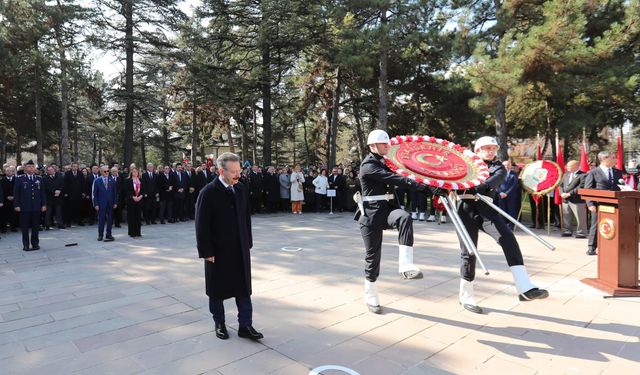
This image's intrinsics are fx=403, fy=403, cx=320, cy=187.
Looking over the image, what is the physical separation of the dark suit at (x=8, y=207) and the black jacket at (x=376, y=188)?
36.6ft

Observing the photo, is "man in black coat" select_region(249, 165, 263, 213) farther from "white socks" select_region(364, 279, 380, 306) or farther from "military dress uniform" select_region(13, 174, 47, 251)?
"white socks" select_region(364, 279, 380, 306)

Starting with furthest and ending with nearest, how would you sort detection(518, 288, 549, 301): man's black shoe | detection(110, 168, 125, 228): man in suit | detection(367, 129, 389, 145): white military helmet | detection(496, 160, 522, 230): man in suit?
detection(110, 168, 125, 228): man in suit → detection(496, 160, 522, 230): man in suit → detection(367, 129, 389, 145): white military helmet → detection(518, 288, 549, 301): man's black shoe

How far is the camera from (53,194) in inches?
473

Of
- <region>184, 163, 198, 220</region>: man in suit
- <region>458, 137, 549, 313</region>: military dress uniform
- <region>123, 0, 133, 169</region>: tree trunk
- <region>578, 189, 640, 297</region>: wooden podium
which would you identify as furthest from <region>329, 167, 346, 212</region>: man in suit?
<region>123, 0, 133, 169</region>: tree trunk

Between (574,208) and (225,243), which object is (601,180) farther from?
(225,243)

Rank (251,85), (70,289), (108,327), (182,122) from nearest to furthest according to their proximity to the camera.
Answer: (108,327)
(70,289)
(251,85)
(182,122)

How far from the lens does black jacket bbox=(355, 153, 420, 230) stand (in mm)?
4574

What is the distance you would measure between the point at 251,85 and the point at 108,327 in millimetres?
16647

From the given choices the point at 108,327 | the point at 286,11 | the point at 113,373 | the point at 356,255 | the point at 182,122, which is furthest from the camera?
the point at 182,122

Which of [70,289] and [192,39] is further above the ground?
[192,39]

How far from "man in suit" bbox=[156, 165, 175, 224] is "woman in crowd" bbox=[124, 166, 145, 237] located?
5.38 ft

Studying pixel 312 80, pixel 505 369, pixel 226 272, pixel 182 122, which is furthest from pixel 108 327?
pixel 182 122

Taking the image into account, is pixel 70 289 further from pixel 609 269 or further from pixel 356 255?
pixel 609 269

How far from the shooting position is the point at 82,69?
62.8ft
